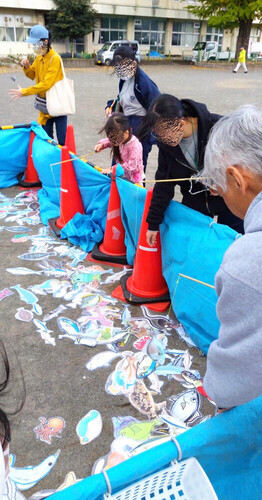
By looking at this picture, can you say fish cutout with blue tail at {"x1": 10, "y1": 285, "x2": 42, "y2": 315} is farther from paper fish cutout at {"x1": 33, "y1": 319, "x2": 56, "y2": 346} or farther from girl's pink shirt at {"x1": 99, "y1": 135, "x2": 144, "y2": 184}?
girl's pink shirt at {"x1": 99, "y1": 135, "x2": 144, "y2": 184}

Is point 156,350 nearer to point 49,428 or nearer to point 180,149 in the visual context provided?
point 49,428

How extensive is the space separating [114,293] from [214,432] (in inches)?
74.9

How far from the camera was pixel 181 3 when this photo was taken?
32812mm

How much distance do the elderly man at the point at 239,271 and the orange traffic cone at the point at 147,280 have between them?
156 cm

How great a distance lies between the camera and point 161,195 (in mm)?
2529

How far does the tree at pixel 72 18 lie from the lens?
2698 centimetres

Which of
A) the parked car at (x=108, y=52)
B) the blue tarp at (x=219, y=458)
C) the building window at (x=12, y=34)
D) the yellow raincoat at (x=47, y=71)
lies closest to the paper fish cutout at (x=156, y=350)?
the blue tarp at (x=219, y=458)

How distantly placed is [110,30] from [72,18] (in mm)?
5613

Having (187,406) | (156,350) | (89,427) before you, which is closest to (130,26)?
(156,350)

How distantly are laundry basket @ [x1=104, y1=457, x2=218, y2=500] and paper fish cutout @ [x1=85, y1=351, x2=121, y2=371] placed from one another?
4.15ft

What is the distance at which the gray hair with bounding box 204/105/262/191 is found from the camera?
3.64 ft

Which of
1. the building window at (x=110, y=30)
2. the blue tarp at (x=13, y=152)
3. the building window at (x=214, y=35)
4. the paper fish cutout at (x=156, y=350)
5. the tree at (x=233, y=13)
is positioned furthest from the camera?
the building window at (x=214, y=35)

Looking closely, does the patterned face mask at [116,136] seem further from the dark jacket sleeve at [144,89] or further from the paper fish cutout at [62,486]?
the paper fish cutout at [62,486]

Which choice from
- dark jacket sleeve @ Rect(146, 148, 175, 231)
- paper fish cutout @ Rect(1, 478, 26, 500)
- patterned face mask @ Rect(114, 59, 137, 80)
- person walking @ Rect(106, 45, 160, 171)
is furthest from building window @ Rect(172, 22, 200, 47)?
paper fish cutout @ Rect(1, 478, 26, 500)
